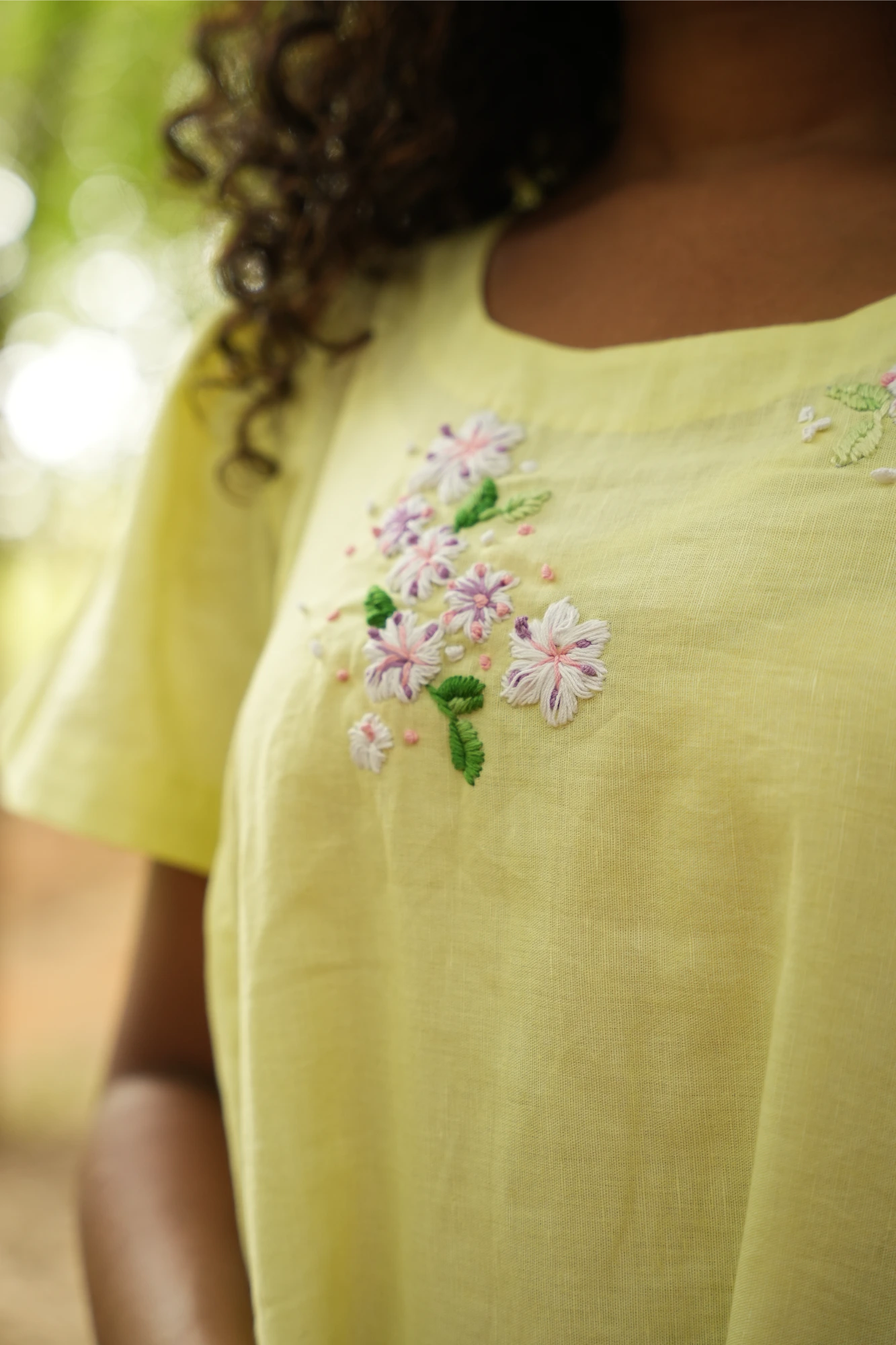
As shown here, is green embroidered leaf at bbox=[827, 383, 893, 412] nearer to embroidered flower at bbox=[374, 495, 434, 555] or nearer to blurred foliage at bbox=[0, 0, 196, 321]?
embroidered flower at bbox=[374, 495, 434, 555]

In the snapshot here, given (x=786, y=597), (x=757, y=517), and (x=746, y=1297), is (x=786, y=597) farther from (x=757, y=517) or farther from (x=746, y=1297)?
(x=746, y=1297)

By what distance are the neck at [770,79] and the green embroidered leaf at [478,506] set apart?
0.33m

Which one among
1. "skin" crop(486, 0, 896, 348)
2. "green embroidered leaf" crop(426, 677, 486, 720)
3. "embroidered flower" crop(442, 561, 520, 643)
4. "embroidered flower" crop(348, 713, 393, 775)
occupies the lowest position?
"embroidered flower" crop(348, 713, 393, 775)

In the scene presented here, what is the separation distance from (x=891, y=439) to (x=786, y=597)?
105mm

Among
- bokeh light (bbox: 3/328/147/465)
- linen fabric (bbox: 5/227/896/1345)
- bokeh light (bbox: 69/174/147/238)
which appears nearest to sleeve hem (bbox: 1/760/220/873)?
linen fabric (bbox: 5/227/896/1345)

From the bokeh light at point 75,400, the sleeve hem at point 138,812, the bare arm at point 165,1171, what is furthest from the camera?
the bokeh light at point 75,400

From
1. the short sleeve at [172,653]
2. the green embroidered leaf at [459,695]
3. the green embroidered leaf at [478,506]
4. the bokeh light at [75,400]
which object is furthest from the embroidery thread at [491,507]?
the bokeh light at [75,400]

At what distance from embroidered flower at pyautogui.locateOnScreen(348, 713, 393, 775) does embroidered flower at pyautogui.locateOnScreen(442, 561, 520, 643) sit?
0.07 metres

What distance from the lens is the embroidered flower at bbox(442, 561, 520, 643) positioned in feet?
2.02

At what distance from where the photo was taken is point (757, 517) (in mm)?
568

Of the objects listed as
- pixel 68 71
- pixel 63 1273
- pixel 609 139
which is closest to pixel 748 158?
pixel 609 139

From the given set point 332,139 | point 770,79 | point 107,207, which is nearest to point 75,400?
point 107,207

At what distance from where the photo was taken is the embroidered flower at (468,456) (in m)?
0.69

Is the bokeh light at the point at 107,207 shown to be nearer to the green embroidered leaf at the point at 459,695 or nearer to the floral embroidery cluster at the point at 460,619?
the floral embroidery cluster at the point at 460,619
